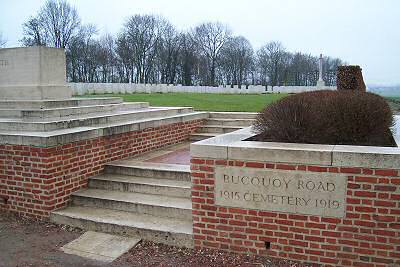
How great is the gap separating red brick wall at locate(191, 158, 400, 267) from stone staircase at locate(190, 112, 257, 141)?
529cm

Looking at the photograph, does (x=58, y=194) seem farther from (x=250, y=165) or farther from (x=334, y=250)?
(x=334, y=250)

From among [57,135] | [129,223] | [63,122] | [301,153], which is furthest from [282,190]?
[63,122]

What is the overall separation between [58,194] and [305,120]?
3.77 m

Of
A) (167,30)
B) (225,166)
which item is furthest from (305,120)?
(167,30)

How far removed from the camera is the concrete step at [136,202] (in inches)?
215

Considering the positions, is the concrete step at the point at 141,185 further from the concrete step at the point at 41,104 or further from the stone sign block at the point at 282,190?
the concrete step at the point at 41,104

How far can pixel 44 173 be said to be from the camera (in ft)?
18.6

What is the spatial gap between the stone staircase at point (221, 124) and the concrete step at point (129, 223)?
14.8ft

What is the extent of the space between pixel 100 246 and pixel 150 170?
178cm

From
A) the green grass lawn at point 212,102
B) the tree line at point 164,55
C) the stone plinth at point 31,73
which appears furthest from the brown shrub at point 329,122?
the tree line at point 164,55

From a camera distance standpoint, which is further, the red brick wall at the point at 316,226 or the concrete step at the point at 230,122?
the concrete step at the point at 230,122

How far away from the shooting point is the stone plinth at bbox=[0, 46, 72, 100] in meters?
8.71

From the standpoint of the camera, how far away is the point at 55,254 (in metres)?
4.77

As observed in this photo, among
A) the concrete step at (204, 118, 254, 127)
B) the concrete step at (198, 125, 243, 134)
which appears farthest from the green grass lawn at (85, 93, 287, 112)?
the concrete step at (198, 125, 243, 134)
